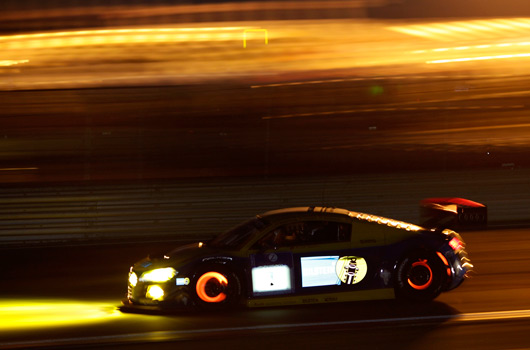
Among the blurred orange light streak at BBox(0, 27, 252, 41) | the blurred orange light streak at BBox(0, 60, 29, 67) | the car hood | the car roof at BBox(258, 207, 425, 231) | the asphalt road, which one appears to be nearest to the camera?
the asphalt road

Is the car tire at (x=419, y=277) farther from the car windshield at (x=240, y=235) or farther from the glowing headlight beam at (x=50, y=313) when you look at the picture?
the glowing headlight beam at (x=50, y=313)

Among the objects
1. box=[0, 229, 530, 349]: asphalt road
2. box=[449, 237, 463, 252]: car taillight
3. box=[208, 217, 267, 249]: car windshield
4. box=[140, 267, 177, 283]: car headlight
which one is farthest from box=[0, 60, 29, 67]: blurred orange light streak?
box=[449, 237, 463, 252]: car taillight

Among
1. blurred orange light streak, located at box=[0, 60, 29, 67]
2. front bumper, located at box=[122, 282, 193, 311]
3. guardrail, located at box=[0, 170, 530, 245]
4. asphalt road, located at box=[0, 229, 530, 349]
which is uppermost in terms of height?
blurred orange light streak, located at box=[0, 60, 29, 67]

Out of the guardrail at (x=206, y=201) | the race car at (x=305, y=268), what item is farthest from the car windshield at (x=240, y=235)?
the guardrail at (x=206, y=201)

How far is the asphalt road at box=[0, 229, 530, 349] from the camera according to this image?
642 centimetres

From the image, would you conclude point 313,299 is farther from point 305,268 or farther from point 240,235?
point 240,235

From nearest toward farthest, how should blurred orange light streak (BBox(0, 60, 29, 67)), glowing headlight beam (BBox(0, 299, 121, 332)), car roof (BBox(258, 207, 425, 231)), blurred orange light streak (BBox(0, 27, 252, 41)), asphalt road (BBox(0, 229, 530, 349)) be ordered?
asphalt road (BBox(0, 229, 530, 349)) → glowing headlight beam (BBox(0, 299, 121, 332)) → car roof (BBox(258, 207, 425, 231)) → blurred orange light streak (BBox(0, 60, 29, 67)) → blurred orange light streak (BBox(0, 27, 252, 41))

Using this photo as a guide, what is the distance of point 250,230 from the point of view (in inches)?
323

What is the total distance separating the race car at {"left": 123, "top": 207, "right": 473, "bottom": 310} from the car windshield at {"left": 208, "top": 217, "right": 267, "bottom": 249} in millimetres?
25

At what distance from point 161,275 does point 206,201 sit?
306 inches

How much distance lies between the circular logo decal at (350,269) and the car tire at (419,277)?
403 millimetres

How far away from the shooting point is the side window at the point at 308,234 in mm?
7879

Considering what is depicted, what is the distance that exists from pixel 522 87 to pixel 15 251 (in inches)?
770

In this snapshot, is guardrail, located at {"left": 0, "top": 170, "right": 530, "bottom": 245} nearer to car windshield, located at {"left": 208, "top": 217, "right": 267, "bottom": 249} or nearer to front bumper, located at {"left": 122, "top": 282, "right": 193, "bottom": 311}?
car windshield, located at {"left": 208, "top": 217, "right": 267, "bottom": 249}
